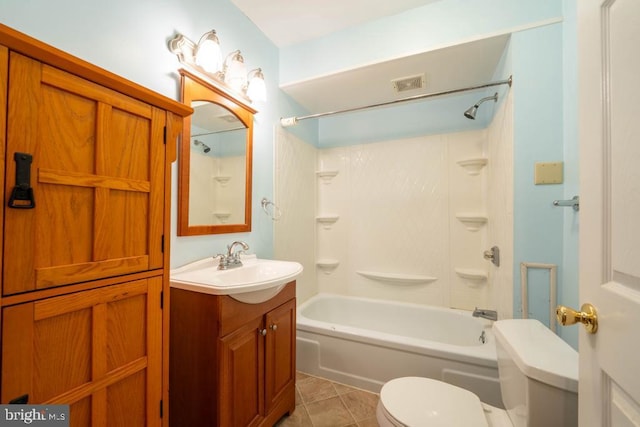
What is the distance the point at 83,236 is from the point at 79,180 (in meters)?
0.14

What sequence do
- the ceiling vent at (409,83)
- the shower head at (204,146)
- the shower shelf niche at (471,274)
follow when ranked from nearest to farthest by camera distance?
1. the shower head at (204,146)
2. the ceiling vent at (409,83)
3. the shower shelf niche at (471,274)

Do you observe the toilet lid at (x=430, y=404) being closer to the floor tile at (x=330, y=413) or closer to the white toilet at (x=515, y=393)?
the white toilet at (x=515, y=393)

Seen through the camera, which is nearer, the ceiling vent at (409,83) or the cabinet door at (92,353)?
the cabinet door at (92,353)

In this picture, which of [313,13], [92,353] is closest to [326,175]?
[313,13]

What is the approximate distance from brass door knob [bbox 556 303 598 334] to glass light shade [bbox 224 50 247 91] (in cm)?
182

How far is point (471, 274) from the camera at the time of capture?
6.92 ft

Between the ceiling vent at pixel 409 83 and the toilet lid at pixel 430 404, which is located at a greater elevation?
the ceiling vent at pixel 409 83

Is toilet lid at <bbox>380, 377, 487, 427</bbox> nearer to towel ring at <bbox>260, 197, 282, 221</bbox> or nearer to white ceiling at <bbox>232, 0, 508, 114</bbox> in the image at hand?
towel ring at <bbox>260, 197, 282, 221</bbox>

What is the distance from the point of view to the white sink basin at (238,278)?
1.03 metres

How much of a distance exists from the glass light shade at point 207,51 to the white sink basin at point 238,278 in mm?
1068

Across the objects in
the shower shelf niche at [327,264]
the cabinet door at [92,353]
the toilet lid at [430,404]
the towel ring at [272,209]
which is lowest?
the toilet lid at [430,404]

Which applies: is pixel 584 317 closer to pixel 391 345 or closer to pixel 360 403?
pixel 391 345

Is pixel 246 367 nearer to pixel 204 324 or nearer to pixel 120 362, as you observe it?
pixel 204 324

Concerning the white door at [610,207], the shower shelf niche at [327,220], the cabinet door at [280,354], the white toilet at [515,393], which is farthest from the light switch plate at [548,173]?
the shower shelf niche at [327,220]
